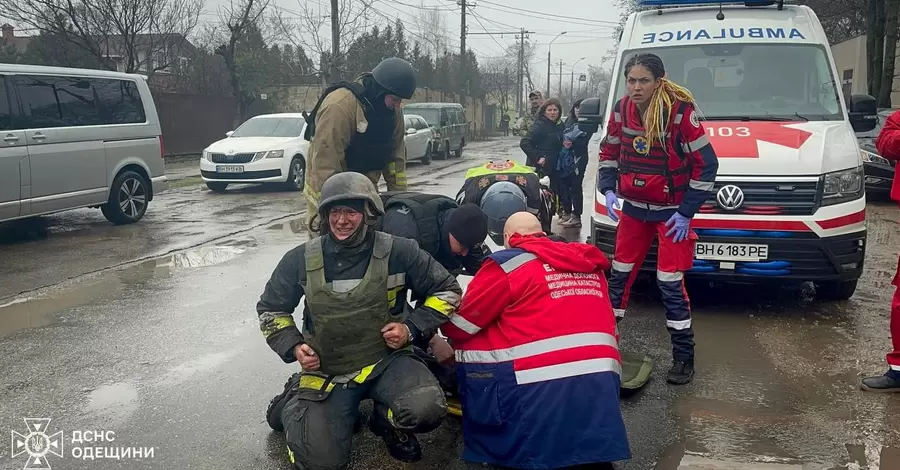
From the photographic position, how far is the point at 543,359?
2986 mm

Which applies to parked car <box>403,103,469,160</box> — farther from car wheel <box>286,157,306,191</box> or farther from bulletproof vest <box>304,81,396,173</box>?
bulletproof vest <box>304,81,396,173</box>

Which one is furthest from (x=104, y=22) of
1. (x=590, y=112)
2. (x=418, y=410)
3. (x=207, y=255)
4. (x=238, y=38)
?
(x=418, y=410)

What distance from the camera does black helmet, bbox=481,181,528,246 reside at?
4.17 m

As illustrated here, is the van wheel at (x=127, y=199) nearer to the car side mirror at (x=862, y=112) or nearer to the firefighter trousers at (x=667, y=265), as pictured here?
the firefighter trousers at (x=667, y=265)

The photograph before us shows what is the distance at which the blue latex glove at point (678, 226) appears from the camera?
414 centimetres

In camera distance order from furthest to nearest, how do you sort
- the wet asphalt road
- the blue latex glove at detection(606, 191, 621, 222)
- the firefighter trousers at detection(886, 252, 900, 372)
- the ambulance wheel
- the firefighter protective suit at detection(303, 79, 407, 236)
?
1. the ambulance wheel
2. the blue latex glove at detection(606, 191, 621, 222)
3. the firefighter protective suit at detection(303, 79, 407, 236)
4. the firefighter trousers at detection(886, 252, 900, 372)
5. the wet asphalt road

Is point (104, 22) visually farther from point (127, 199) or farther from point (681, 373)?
point (681, 373)

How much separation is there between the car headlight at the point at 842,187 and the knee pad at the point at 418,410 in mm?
3355

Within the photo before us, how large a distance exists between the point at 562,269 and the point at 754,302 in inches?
138

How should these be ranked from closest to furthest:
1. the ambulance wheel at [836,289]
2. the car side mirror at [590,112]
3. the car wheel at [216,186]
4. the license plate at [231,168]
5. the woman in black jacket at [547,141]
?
1. the ambulance wheel at [836,289]
2. the car side mirror at [590,112]
3. the woman in black jacket at [547,141]
4. the license plate at [231,168]
5. the car wheel at [216,186]

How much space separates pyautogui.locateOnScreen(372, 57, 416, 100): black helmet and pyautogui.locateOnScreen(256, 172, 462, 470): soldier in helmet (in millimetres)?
1427

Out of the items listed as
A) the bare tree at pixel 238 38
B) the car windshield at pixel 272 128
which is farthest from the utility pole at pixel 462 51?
the car windshield at pixel 272 128

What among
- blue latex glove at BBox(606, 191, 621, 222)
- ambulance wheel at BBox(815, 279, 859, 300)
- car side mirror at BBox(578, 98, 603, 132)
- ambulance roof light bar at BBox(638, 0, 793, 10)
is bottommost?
ambulance wheel at BBox(815, 279, 859, 300)

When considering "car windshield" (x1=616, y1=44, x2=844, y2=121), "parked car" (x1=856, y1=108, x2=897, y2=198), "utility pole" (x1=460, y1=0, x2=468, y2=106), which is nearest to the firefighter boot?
"car windshield" (x1=616, y1=44, x2=844, y2=121)
